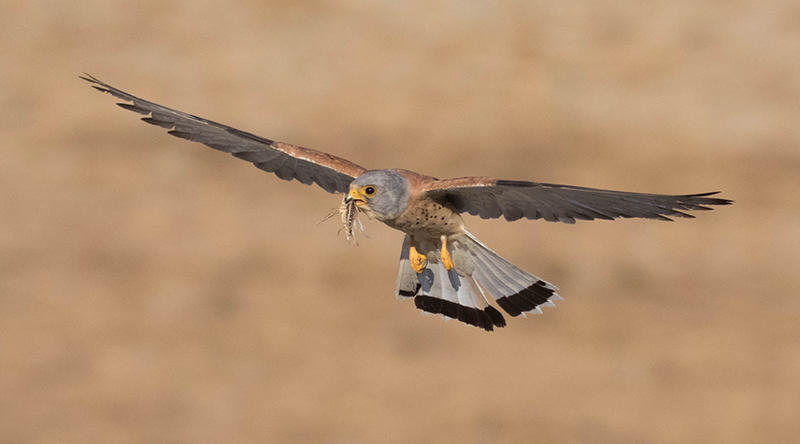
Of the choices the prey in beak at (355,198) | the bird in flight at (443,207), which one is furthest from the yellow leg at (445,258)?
the prey in beak at (355,198)

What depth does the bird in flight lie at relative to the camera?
7066 mm

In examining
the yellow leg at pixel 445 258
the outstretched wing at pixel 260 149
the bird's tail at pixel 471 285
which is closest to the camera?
the yellow leg at pixel 445 258

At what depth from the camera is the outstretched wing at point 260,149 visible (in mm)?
8320

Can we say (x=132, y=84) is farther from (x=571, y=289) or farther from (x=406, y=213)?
(x=406, y=213)

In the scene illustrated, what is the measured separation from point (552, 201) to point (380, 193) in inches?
47.6

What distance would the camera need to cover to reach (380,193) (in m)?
7.46

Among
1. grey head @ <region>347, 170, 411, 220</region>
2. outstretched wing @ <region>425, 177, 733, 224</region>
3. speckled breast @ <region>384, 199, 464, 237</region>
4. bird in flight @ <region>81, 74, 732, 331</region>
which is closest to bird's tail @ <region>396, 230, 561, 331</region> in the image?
bird in flight @ <region>81, 74, 732, 331</region>

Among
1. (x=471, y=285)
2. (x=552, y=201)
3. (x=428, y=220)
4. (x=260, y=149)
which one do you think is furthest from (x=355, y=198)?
(x=471, y=285)

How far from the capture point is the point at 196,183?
73.7 ft

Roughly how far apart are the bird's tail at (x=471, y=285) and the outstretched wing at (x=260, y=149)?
89 centimetres

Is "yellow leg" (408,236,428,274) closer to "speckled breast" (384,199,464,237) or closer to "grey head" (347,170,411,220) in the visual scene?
"speckled breast" (384,199,464,237)

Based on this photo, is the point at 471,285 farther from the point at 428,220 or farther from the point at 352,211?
Answer: the point at 352,211

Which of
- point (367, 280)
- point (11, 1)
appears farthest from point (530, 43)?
point (11, 1)

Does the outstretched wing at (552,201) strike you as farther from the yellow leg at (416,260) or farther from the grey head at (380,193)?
the yellow leg at (416,260)
